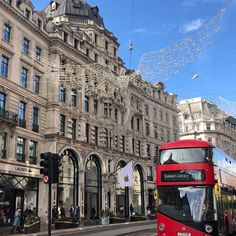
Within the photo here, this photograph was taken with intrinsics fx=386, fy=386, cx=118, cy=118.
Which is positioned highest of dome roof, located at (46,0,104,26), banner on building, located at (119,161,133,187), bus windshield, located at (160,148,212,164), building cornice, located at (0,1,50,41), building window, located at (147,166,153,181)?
dome roof, located at (46,0,104,26)

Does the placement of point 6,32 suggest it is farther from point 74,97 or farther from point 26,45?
point 74,97

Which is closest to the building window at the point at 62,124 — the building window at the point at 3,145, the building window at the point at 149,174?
the building window at the point at 3,145

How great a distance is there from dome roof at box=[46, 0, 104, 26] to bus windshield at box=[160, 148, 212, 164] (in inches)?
1580

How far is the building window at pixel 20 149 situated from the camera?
35.3 meters

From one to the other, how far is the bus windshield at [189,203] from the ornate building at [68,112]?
12170 millimetres

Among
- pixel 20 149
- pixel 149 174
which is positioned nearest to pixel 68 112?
pixel 20 149

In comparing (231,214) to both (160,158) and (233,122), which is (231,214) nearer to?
(160,158)

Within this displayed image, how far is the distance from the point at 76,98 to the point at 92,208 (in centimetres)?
1276

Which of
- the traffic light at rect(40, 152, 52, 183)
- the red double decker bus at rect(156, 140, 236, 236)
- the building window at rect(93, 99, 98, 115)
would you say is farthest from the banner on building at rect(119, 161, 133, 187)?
the traffic light at rect(40, 152, 52, 183)

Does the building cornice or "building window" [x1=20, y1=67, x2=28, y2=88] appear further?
"building window" [x1=20, y1=67, x2=28, y2=88]

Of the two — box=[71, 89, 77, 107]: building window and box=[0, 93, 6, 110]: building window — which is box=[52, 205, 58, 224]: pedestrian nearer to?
box=[0, 93, 6, 110]: building window

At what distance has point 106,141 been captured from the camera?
49312 mm

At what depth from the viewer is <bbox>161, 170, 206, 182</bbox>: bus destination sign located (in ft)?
50.3

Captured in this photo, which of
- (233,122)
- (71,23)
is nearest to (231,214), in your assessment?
(71,23)
